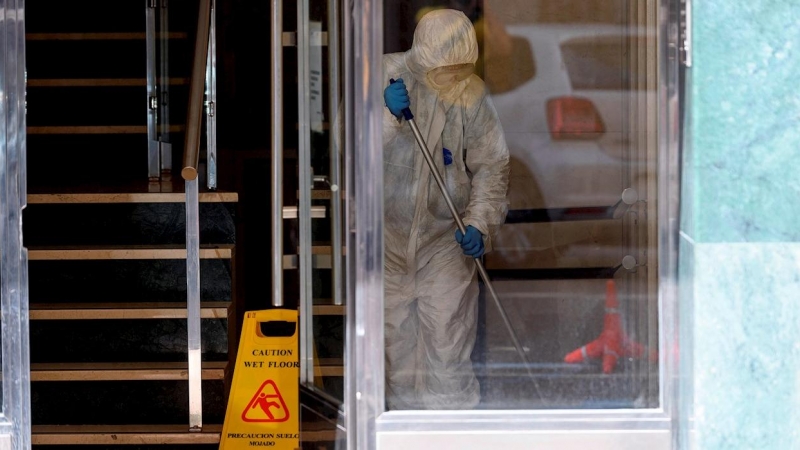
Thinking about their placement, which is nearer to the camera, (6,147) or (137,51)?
(6,147)

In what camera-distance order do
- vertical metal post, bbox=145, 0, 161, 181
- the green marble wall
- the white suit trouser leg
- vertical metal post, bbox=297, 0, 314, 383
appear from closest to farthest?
the green marble wall → the white suit trouser leg → vertical metal post, bbox=297, 0, 314, 383 → vertical metal post, bbox=145, 0, 161, 181

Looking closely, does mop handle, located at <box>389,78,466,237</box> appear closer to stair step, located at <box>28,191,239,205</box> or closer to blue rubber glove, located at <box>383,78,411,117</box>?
blue rubber glove, located at <box>383,78,411,117</box>

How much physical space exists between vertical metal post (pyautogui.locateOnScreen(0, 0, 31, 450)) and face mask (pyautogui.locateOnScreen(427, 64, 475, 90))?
0.89 metres

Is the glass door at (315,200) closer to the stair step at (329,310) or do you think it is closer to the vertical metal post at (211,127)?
the stair step at (329,310)

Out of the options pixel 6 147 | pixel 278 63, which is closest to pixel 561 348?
pixel 278 63

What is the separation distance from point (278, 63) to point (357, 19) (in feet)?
1.56

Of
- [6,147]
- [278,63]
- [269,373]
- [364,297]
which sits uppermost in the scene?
[278,63]

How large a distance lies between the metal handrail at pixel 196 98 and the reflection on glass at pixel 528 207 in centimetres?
131

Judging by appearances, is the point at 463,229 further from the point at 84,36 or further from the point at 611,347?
the point at 84,36

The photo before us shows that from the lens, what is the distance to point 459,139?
229cm

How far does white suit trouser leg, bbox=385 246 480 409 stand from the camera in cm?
227

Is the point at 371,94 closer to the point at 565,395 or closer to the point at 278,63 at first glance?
the point at 278,63

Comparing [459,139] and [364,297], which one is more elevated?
[459,139]

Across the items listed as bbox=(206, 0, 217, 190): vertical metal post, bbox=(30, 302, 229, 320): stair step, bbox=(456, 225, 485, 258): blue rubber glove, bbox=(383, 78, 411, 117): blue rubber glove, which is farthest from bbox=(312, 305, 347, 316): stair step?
bbox=(206, 0, 217, 190): vertical metal post
